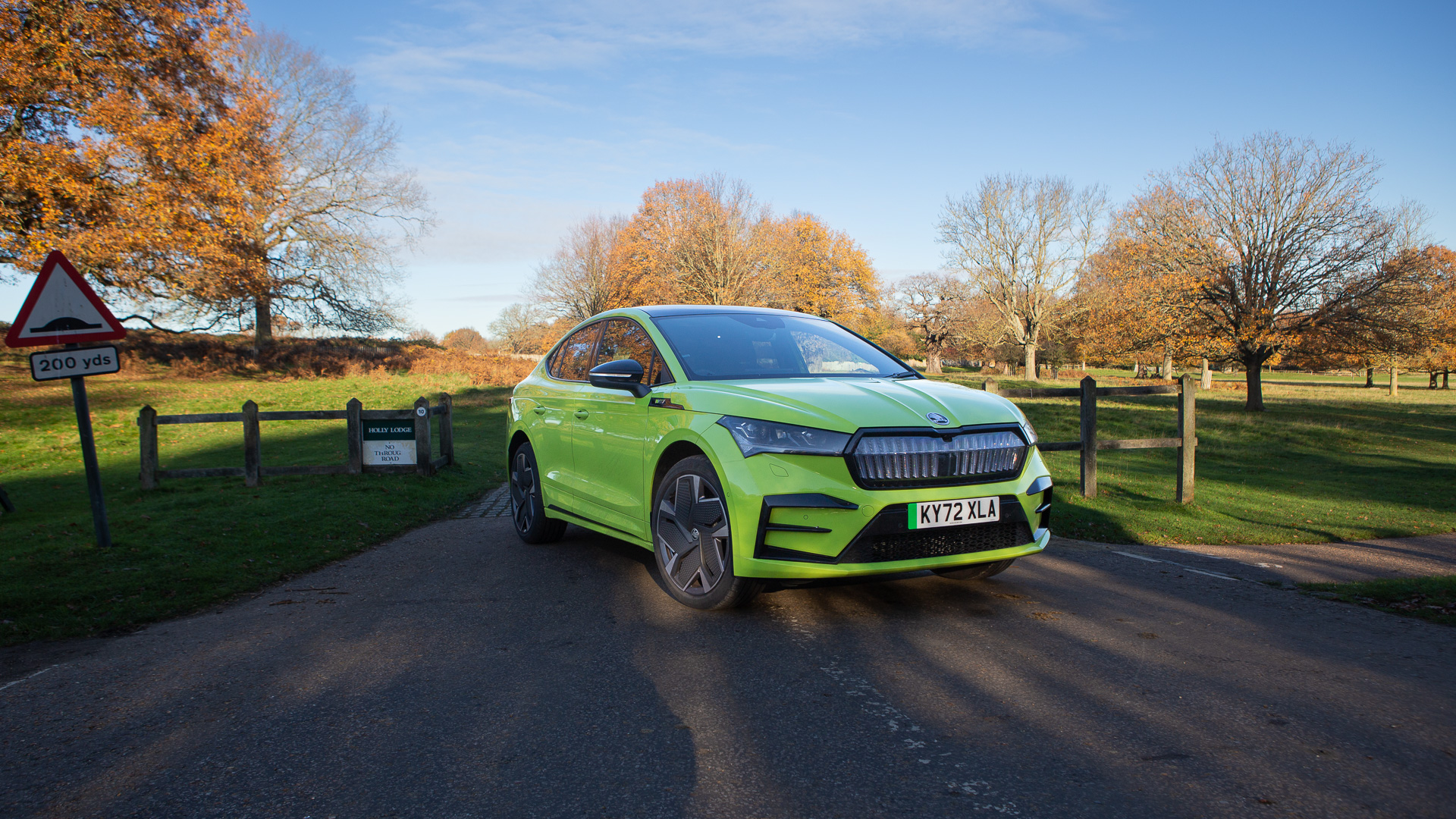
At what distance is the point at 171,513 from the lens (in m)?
8.94

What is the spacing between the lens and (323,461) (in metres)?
13.7

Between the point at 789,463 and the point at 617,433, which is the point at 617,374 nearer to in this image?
the point at 617,433

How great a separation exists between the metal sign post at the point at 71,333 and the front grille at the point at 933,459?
6.04 metres

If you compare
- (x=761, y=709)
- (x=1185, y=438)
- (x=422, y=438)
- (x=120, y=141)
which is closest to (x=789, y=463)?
(x=761, y=709)

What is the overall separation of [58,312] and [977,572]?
732 cm

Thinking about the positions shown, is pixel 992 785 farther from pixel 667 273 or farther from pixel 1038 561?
pixel 667 273

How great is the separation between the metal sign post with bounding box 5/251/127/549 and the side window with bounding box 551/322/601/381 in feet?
11.1

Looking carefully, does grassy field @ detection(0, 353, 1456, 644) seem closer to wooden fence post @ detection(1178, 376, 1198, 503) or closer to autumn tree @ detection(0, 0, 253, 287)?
wooden fence post @ detection(1178, 376, 1198, 503)

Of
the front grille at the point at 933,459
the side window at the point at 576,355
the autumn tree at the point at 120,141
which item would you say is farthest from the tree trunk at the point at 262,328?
the front grille at the point at 933,459

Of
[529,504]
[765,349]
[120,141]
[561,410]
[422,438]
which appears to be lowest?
[529,504]

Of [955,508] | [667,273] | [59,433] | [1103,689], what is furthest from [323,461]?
[667,273]

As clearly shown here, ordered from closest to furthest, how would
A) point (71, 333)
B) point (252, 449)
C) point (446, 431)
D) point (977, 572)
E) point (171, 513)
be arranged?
point (977, 572), point (71, 333), point (171, 513), point (252, 449), point (446, 431)

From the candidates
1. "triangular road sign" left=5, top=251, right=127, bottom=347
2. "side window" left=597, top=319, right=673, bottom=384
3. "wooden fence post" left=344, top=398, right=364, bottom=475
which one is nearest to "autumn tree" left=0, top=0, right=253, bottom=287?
"wooden fence post" left=344, top=398, right=364, bottom=475

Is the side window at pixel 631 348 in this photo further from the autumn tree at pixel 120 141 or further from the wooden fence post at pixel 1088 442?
the autumn tree at pixel 120 141
